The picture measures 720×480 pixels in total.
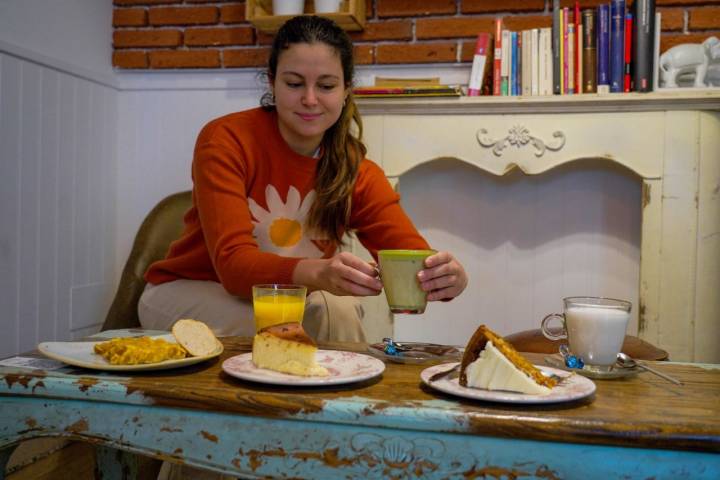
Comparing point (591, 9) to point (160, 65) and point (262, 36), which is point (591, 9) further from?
point (160, 65)

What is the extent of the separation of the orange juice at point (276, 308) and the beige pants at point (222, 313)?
1.33ft

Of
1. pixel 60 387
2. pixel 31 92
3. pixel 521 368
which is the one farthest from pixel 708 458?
pixel 31 92

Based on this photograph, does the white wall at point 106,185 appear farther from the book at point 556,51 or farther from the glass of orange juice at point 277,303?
the glass of orange juice at point 277,303

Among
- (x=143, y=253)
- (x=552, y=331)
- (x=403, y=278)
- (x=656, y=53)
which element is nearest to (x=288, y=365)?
(x=403, y=278)

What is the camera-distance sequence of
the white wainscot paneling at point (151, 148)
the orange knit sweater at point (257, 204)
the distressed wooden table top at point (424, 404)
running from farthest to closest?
the white wainscot paneling at point (151, 148) < the orange knit sweater at point (257, 204) < the distressed wooden table top at point (424, 404)

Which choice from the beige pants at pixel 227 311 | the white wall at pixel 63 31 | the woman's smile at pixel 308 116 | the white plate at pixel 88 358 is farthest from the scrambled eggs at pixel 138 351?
the white wall at pixel 63 31

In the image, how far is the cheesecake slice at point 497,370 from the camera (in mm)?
897

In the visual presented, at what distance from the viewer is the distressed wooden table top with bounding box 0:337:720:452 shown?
809 millimetres

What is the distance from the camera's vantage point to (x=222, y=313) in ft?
5.51

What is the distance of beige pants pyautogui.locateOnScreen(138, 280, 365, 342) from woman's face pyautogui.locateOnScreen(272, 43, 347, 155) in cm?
45

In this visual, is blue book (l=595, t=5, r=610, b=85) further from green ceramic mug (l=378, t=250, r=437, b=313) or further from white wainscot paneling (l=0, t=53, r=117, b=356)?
white wainscot paneling (l=0, t=53, r=117, b=356)

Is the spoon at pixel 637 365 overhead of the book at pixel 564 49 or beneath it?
beneath

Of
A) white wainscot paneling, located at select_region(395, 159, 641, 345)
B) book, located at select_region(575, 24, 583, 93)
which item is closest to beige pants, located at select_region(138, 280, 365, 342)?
white wainscot paneling, located at select_region(395, 159, 641, 345)

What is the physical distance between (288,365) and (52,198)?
6.27 ft
